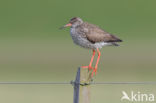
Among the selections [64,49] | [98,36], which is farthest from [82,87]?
[64,49]

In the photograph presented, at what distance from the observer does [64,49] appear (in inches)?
906

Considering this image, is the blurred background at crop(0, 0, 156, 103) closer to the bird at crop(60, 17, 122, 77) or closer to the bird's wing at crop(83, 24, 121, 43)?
the bird at crop(60, 17, 122, 77)

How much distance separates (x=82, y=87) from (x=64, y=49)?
14.1 m

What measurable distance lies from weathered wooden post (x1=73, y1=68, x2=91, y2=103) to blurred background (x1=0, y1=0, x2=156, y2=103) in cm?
455

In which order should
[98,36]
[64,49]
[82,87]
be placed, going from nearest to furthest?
[82,87] < [98,36] < [64,49]

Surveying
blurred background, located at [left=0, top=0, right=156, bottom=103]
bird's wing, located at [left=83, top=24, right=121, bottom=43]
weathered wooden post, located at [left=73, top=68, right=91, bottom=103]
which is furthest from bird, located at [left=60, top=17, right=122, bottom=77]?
weathered wooden post, located at [left=73, top=68, right=91, bottom=103]

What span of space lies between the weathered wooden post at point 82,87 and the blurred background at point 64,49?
14.9 ft

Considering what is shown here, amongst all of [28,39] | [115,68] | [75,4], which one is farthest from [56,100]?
[75,4]

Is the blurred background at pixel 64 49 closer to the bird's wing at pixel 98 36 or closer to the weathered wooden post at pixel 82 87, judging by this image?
the bird's wing at pixel 98 36

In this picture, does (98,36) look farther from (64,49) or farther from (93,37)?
(64,49)

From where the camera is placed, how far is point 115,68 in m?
18.5

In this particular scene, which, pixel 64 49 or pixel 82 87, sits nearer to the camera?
pixel 82 87

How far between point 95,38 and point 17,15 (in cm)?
2295

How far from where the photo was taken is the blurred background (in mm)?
14969
